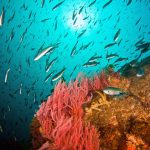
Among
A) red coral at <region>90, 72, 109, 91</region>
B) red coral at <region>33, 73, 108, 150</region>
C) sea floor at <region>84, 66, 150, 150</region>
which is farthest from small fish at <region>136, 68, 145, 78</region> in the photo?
red coral at <region>33, 73, 108, 150</region>

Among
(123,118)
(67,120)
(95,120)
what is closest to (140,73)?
(123,118)

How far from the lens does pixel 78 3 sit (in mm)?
67312

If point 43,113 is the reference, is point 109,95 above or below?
below

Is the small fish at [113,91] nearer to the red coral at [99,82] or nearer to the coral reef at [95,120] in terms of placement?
the coral reef at [95,120]

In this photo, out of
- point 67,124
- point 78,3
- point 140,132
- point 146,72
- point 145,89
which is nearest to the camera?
point 140,132

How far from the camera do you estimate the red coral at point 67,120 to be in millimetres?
4043

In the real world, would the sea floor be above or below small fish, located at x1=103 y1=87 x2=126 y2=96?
below

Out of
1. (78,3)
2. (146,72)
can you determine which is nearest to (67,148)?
(146,72)

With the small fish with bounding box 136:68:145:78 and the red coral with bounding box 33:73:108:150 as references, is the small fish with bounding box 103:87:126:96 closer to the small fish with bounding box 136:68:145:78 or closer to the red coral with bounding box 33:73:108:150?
the red coral with bounding box 33:73:108:150

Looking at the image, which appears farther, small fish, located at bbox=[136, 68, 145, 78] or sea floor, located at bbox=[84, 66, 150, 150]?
small fish, located at bbox=[136, 68, 145, 78]

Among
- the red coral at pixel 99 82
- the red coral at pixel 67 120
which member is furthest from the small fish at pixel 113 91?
the red coral at pixel 99 82

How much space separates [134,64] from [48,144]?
3.88 metres

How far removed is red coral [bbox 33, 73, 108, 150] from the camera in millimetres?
4043

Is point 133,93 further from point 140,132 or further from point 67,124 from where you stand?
point 67,124
